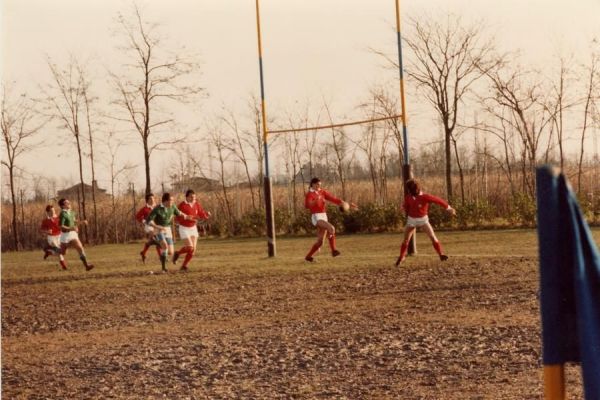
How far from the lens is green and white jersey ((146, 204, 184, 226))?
54.6 feet

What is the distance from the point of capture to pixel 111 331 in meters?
9.66

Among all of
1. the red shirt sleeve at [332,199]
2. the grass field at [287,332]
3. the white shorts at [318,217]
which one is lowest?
the grass field at [287,332]

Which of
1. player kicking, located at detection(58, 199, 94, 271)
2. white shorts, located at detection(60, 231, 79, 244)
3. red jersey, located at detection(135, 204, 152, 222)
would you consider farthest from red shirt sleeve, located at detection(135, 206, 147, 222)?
white shorts, located at detection(60, 231, 79, 244)

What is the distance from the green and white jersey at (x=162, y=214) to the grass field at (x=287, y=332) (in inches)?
42.7

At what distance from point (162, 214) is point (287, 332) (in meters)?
8.61

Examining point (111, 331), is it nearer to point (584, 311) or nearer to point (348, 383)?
point (348, 383)

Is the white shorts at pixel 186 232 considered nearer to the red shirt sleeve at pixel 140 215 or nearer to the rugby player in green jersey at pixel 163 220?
the rugby player in green jersey at pixel 163 220

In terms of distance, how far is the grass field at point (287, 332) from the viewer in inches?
247

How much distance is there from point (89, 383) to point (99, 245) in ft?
86.5

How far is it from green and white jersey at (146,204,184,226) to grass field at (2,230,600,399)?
1085mm

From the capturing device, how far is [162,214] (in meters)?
16.8

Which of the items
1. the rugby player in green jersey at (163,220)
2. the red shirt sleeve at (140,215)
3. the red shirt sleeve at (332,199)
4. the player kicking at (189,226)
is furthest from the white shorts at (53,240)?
the red shirt sleeve at (332,199)

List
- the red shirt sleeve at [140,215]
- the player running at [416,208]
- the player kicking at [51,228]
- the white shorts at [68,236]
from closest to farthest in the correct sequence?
the player running at [416,208] < the white shorts at [68,236] < the red shirt sleeve at [140,215] < the player kicking at [51,228]

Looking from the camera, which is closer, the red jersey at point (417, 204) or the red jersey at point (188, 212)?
the red jersey at point (417, 204)
